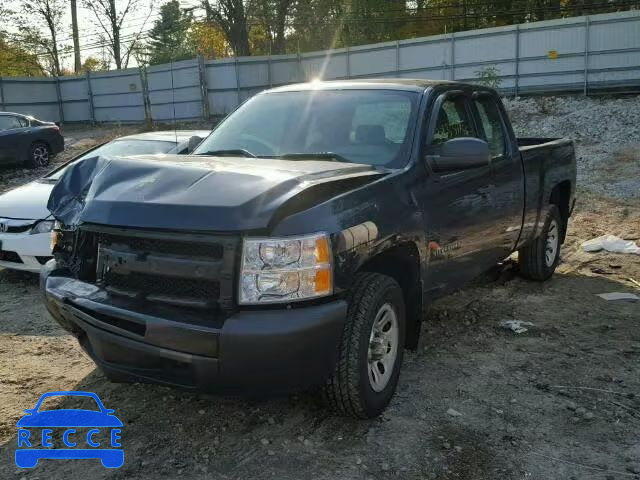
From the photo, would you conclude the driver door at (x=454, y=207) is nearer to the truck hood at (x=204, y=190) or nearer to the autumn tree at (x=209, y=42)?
the truck hood at (x=204, y=190)

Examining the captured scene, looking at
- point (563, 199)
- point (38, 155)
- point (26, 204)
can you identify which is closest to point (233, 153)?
point (26, 204)

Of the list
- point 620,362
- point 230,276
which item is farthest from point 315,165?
point 620,362

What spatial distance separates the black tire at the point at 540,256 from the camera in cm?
592

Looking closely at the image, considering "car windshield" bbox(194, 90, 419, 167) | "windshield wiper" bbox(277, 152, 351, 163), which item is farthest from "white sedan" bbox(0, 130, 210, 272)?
"windshield wiper" bbox(277, 152, 351, 163)

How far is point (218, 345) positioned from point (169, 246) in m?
0.54

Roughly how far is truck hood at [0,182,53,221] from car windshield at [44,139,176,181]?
21.9 inches

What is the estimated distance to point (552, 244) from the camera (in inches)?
248

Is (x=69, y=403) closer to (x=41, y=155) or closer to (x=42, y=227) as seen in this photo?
(x=42, y=227)

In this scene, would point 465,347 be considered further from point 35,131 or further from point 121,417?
point 35,131

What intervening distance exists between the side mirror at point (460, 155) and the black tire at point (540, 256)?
2.38 meters

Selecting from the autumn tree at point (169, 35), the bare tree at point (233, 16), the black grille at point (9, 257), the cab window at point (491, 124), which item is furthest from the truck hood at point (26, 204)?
the autumn tree at point (169, 35)

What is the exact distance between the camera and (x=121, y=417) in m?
3.39

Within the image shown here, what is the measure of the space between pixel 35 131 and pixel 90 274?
548 inches

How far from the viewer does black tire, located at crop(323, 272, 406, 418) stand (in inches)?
118
